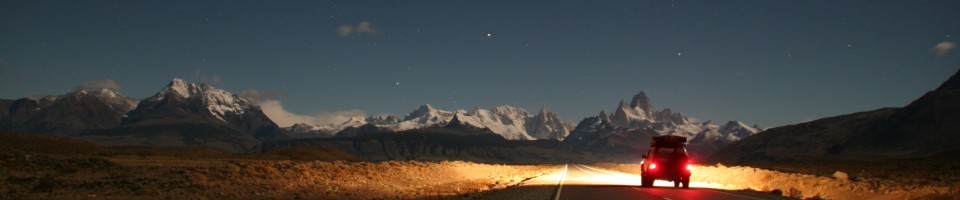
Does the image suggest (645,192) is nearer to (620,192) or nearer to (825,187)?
(620,192)

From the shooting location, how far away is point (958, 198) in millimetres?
22062

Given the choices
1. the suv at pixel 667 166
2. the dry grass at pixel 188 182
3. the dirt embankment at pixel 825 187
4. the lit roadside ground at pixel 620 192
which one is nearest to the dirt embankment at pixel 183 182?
the dry grass at pixel 188 182

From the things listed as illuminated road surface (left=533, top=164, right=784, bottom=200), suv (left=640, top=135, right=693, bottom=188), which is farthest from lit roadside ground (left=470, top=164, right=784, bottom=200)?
suv (left=640, top=135, right=693, bottom=188)

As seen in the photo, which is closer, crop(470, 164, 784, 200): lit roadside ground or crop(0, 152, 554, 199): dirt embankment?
crop(470, 164, 784, 200): lit roadside ground

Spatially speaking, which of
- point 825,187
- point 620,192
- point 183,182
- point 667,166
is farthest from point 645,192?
point 183,182

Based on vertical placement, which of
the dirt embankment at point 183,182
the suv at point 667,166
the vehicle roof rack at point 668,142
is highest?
the vehicle roof rack at point 668,142

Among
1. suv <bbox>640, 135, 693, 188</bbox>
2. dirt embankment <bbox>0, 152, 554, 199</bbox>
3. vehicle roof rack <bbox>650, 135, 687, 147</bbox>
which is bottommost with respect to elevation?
dirt embankment <bbox>0, 152, 554, 199</bbox>

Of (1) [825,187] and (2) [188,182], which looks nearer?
(2) [188,182]

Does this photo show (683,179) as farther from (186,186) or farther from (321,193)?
(186,186)

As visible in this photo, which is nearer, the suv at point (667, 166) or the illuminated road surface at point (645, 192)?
the illuminated road surface at point (645, 192)

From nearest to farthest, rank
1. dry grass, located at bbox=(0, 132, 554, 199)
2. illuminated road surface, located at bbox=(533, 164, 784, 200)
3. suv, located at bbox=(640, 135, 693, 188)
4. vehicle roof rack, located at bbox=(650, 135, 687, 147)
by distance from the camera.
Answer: illuminated road surface, located at bbox=(533, 164, 784, 200), dry grass, located at bbox=(0, 132, 554, 199), suv, located at bbox=(640, 135, 693, 188), vehicle roof rack, located at bbox=(650, 135, 687, 147)

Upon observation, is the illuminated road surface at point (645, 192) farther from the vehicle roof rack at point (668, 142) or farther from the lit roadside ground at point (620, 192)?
the vehicle roof rack at point (668, 142)

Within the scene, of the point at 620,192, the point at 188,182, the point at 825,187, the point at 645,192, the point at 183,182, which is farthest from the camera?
the point at 825,187

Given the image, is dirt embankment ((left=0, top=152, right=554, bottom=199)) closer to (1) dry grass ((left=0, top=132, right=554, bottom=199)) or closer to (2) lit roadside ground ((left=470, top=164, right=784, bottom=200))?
(1) dry grass ((left=0, top=132, right=554, bottom=199))
